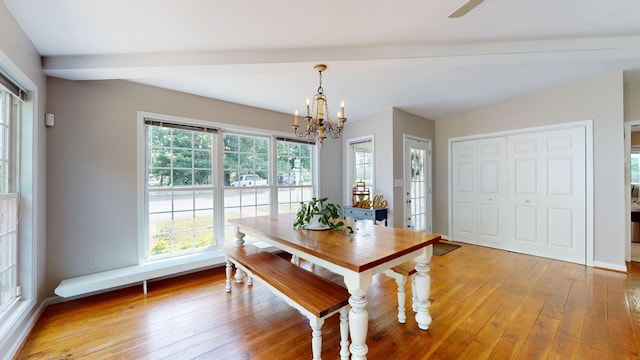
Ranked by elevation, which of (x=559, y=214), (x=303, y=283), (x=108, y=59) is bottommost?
(x=303, y=283)

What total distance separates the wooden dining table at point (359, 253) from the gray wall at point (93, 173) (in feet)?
4.97

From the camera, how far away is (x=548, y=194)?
373 cm

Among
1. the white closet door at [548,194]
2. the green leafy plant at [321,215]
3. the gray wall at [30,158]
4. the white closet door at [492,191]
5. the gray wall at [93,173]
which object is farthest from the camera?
the white closet door at [492,191]

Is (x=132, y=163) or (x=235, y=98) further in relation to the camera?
(x=235, y=98)

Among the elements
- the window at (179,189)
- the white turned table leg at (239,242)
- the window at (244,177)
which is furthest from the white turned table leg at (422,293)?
the window at (179,189)

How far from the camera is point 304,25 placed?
1.91 metres

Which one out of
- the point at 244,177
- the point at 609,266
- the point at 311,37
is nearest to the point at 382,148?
the point at 244,177

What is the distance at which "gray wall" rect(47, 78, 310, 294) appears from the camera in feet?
8.04

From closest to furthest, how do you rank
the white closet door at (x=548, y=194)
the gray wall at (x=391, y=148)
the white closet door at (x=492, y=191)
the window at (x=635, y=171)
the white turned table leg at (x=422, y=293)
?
1. the white turned table leg at (x=422, y=293)
2. the white closet door at (x=548, y=194)
3. the gray wall at (x=391, y=148)
4. the white closet door at (x=492, y=191)
5. the window at (x=635, y=171)

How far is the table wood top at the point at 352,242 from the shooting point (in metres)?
1.53

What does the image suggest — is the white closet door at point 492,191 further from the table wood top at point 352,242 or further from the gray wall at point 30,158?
the gray wall at point 30,158

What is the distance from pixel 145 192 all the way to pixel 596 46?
4.73m

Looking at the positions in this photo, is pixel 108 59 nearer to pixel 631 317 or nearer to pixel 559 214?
pixel 631 317

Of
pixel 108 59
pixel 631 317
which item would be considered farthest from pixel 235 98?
pixel 631 317
